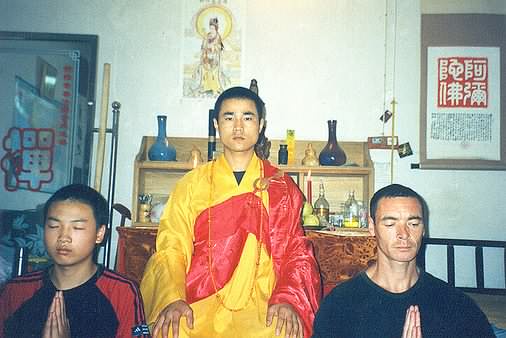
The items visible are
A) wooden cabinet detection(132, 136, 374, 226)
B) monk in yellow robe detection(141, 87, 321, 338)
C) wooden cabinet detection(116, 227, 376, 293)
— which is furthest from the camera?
wooden cabinet detection(132, 136, 374, 226)

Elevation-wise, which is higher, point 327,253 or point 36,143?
point 36,143

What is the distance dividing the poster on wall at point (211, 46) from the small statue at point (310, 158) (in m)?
0.78

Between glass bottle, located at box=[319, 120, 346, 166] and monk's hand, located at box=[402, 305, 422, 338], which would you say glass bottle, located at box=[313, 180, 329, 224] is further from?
monk's hand, located at box=[402, 305, 422, 338]

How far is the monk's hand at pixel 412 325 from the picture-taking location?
53.8 inches

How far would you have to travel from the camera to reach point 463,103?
11.1 ft

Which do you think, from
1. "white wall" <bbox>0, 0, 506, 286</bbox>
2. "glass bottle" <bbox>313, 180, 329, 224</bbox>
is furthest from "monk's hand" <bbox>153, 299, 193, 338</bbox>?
"white wall" <bbox>0, 0, 506, 286</bbox>

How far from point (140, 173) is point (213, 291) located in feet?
5.04

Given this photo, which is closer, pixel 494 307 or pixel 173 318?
pixel 173 318

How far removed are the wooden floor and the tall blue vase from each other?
2118mm

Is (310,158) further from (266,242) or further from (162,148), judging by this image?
(266,242)

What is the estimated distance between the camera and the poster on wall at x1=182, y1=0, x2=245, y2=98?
346cm

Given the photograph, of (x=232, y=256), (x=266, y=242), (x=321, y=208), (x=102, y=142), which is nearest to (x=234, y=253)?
(x=232, y=256)

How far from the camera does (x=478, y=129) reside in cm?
336

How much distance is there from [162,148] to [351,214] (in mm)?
1399
